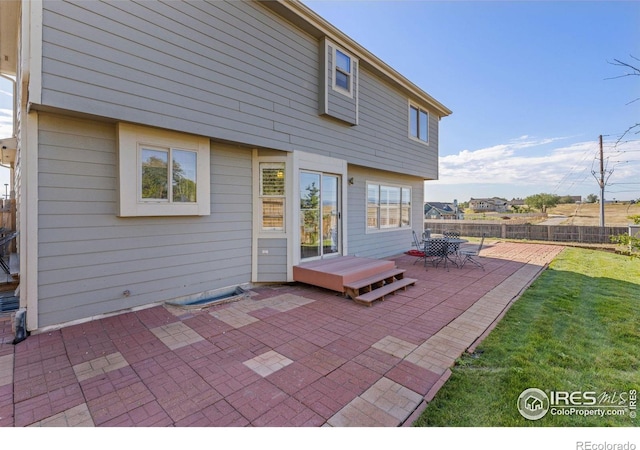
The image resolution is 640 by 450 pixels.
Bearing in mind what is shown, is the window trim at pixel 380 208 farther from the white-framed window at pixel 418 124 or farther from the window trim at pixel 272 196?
the window trim at pixel 272 196

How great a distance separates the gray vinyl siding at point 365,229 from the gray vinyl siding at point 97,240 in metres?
4.19

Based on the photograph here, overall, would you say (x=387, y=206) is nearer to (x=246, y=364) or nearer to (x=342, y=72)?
(x=342, y=72)

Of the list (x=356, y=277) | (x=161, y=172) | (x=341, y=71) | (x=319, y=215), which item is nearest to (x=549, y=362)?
(x=356, y=277)

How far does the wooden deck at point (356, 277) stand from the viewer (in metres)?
5.33

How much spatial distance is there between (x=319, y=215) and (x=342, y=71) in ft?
11.9

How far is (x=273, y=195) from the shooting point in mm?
6133

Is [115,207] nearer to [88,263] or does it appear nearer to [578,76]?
[88,263]

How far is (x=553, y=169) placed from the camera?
21.5 meters

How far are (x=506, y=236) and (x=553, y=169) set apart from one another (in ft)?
32.1

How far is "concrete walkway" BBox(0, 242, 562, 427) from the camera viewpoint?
2.26 meters

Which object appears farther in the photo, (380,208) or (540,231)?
(540,231)

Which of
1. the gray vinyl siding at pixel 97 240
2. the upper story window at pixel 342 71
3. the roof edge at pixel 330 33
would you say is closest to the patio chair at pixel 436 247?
the upper story window at pixel 342 71

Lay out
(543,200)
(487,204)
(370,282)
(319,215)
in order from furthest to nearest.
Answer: (487,204) → (543,200) → (319,215) → (370,282)
